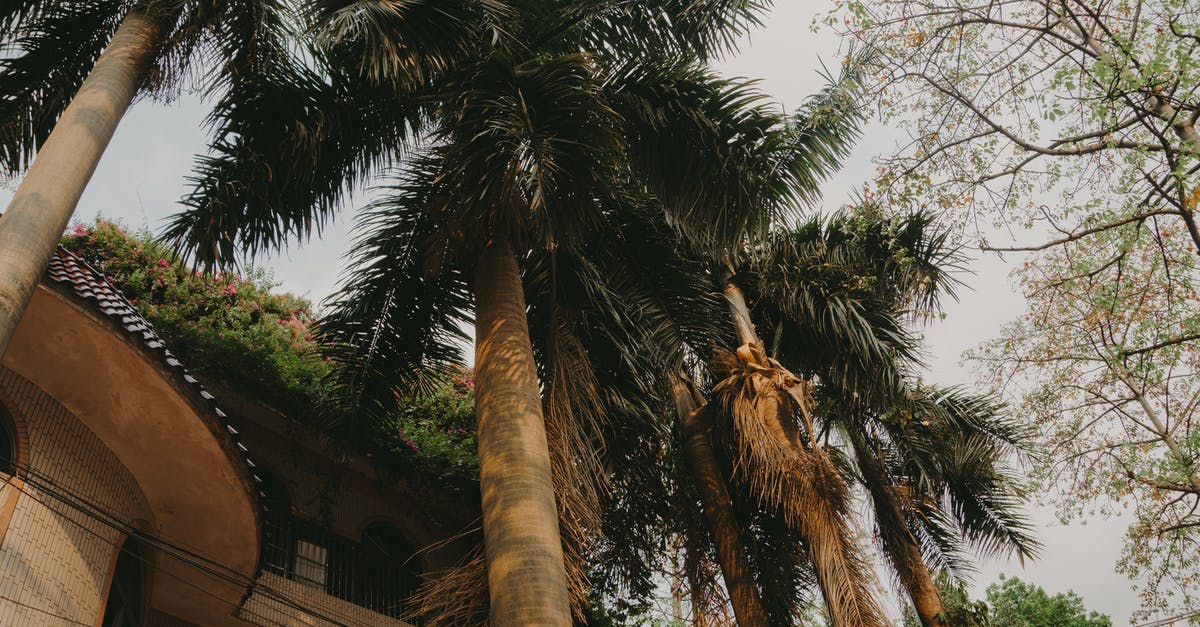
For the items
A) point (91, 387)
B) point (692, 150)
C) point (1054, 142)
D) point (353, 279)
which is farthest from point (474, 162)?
point (1054, 142)

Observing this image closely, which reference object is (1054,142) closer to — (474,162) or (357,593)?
(474,162)

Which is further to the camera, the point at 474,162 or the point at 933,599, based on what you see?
the point at 933,599

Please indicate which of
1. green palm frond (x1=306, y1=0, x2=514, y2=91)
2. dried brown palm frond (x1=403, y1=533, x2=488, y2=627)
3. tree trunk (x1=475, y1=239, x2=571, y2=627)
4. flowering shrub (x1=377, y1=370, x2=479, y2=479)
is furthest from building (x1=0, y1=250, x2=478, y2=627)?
green palm frond (x1=306, y1=0, x2=514, y2=91)

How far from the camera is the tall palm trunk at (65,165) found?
4844 mm

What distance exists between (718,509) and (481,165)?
538cm

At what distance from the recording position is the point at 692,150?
8453mm

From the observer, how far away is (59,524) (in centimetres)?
763

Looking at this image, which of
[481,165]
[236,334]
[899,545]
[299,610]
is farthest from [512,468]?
[899,545]

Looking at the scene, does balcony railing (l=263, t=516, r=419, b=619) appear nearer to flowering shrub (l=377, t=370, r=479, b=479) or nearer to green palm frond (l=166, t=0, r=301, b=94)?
flowering shrub (l=377, t=370, r=479, b=479)

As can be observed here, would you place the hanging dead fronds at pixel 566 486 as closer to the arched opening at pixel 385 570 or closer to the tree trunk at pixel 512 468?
the tree trunk at pixel 512 468

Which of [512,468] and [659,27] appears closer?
[512,468]

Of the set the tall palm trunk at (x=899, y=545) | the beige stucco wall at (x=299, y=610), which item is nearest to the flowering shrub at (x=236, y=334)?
the beige stucco wall at (x=299, y=610)

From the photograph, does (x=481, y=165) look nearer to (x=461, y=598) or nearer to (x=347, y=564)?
(x=461, y=598)

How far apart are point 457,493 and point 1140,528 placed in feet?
28.7
